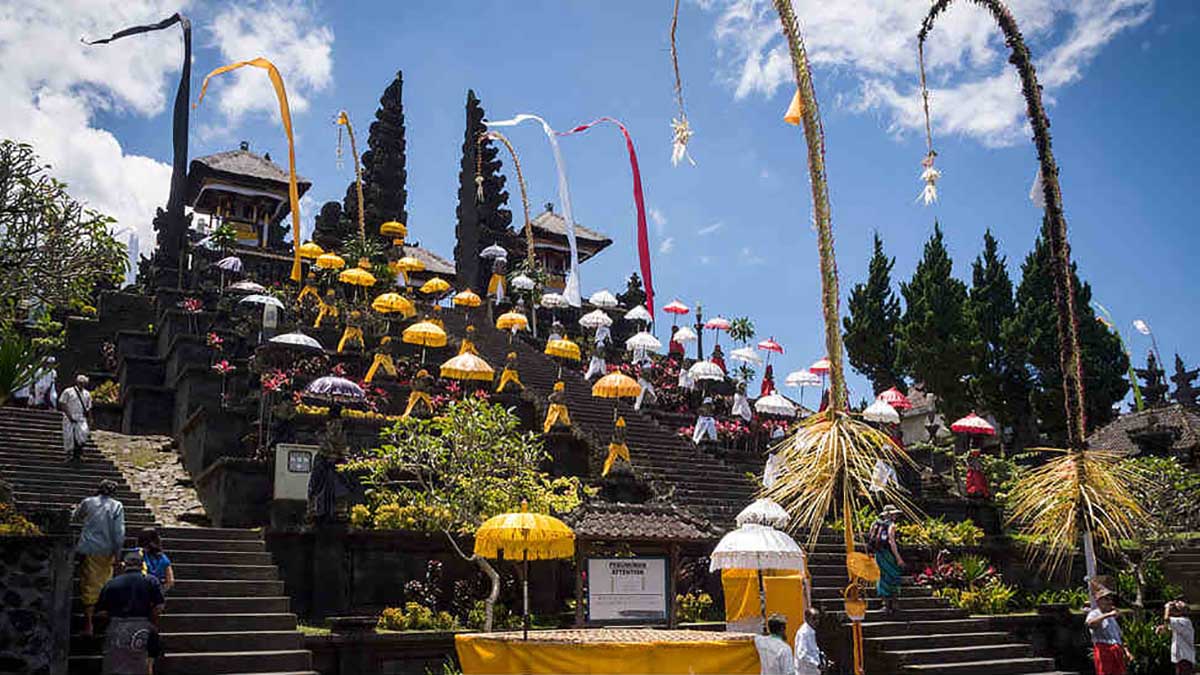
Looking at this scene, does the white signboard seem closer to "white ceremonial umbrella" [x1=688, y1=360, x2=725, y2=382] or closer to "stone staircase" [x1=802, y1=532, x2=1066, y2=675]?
"stone staircase" [x1=802, y1=532, x2=1066, y2=675]

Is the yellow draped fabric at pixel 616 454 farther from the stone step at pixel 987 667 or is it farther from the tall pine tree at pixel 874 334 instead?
the tall pine tree at pixel 874 334

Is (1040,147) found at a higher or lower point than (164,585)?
higher

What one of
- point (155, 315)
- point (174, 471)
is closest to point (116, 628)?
point (174, 471)

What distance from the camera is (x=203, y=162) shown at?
4322cm

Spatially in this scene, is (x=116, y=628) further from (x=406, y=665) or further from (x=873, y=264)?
(x=873, y=264)

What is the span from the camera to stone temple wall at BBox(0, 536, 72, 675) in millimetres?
9023

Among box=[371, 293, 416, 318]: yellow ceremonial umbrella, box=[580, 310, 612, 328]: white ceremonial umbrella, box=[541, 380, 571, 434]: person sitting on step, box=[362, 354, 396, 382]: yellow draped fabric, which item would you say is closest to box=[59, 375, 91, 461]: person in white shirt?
box=[362, 354, 396, 382]: yellow draped fabric

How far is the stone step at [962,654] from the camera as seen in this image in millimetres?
14483

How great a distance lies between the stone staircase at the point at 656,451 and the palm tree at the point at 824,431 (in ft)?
36.5

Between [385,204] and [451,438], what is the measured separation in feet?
106

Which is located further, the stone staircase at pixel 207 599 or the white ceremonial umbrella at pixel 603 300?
the white ceremonial umbrella at pixel 603 300

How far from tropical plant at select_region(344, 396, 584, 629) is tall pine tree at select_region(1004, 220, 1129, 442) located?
804 inches

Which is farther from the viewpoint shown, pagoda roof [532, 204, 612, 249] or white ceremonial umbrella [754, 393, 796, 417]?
pagoda roof [532, 204, 612, 249]

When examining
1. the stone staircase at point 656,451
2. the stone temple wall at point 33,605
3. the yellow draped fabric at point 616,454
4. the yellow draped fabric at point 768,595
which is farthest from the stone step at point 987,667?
the stone temple wall at point 33,605
